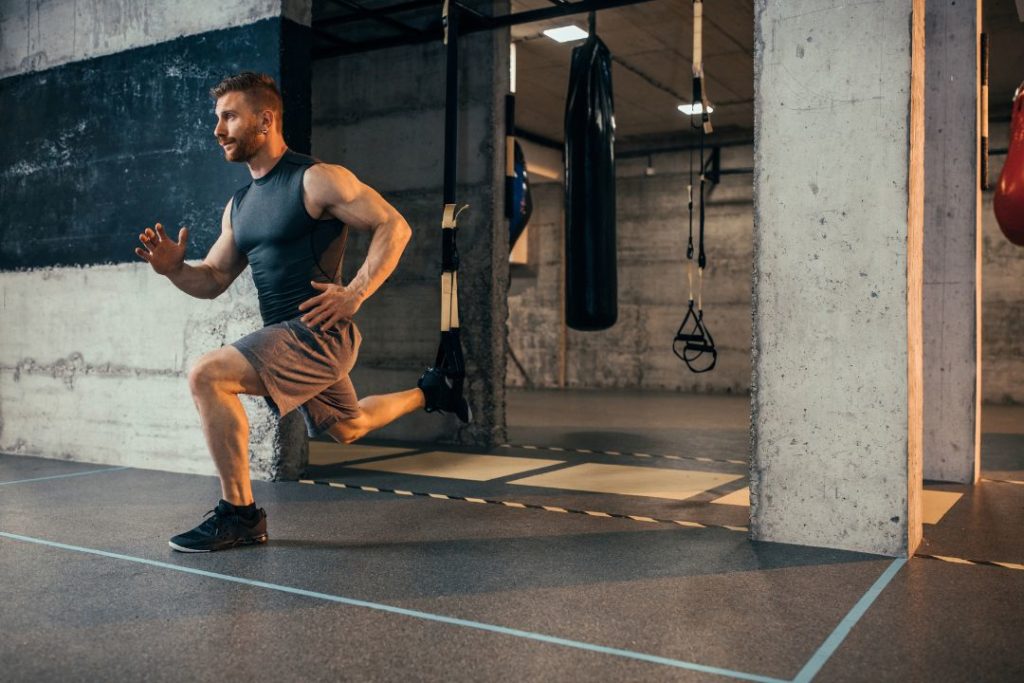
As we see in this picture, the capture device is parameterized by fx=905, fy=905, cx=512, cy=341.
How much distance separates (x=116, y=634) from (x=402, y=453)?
403 cm

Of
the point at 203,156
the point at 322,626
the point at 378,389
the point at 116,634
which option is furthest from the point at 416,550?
the point at 378,389

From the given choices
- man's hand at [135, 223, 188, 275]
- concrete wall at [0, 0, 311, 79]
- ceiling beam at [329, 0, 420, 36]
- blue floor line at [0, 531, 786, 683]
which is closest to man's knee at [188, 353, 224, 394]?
man's hand at [135, 223, 188, 275]

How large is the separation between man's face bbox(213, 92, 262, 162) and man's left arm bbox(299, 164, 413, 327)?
0.89ft

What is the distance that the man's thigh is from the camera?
10.3 ft

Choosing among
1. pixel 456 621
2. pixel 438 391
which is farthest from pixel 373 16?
pixel 456 621

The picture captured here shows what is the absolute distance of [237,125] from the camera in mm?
3357

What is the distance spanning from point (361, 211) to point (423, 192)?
13.3 ft

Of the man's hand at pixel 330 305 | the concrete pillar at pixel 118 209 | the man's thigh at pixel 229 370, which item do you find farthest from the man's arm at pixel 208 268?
the concrete pillar at pixel 118 209

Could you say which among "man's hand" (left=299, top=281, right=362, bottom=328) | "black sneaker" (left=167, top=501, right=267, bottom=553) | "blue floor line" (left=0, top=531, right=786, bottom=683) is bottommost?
"blue floor line" (left=0, top=531, right=786, bottom=683)

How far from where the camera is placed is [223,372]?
3.16m

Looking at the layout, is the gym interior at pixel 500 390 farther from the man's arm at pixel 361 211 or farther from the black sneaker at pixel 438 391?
the man's arm at pixel 361 211

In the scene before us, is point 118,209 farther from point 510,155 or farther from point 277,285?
point 277,285

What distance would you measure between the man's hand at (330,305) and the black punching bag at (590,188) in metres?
1.89

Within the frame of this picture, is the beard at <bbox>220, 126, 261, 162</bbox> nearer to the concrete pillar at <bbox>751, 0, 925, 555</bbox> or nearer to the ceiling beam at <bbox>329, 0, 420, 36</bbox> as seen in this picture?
the concrete pillar at <bbox>751, 0, 925, 555</bbox>
